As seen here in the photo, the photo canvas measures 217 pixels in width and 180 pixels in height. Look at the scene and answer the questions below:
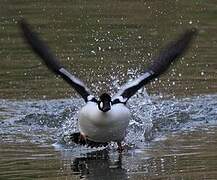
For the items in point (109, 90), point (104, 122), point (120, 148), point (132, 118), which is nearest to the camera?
point (104, 122)

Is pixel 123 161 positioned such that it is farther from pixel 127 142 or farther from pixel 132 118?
pixel 132 118

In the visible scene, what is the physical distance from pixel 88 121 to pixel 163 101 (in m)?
2.71

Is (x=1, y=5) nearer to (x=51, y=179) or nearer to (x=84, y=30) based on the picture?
(x=84, y=30)

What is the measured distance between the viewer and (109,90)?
15.1 metres

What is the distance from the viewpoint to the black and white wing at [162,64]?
12.0 metres

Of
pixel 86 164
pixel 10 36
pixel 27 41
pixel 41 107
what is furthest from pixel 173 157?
pixel 10 36

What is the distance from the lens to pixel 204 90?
14555mm

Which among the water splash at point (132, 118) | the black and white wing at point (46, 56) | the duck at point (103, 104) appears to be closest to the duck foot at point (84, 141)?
the duck at point (103, 104)

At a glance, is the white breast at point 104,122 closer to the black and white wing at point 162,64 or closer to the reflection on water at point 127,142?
the reflection on water at point 127,142

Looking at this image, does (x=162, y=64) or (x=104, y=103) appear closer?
(x=104, y=103)

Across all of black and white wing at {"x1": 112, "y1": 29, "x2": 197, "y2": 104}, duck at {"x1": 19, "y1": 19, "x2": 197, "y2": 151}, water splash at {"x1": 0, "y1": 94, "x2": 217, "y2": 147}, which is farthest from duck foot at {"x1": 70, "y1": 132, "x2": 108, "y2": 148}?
black and white wing at {"x1": 112, "y1": 29, "x2": 197, "y2": 104}

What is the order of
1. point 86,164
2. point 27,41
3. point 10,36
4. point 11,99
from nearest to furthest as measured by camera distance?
point 86,164, point 27,41, point 11,99, point 10,36

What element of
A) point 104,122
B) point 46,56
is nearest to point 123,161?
point 104,122

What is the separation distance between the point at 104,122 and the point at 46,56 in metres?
1.05
